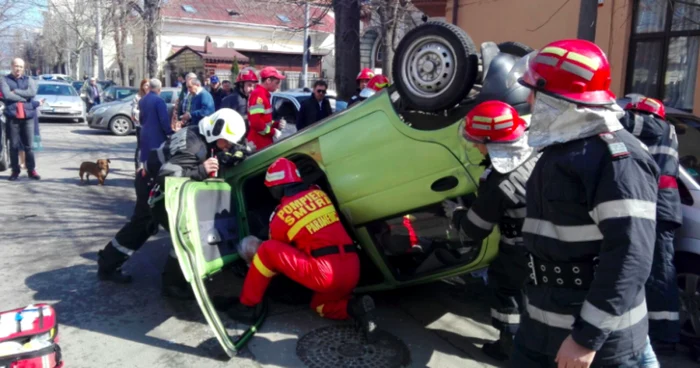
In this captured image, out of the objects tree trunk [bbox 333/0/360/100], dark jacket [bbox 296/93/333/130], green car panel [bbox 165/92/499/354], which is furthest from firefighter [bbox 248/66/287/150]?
green car panel [bbox 165/92/499/354]

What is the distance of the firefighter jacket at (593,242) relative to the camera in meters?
1.72

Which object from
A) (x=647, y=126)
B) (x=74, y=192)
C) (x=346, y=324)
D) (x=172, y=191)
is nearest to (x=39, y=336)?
(x=172, y=191)

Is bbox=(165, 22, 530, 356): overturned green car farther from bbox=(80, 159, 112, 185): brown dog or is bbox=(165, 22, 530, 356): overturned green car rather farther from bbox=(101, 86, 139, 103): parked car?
bbox=(101, 86, 139, 103): parked car

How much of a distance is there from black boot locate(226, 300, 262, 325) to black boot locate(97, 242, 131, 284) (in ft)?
4.07

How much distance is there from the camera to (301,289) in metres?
4.50

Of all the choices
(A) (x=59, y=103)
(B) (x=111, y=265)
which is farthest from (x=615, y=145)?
(A) (x=59, y=103)

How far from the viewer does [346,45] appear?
8.70 meters

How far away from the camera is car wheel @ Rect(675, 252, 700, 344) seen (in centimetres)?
361

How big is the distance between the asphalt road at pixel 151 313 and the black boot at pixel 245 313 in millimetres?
72

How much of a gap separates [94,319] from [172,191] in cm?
124

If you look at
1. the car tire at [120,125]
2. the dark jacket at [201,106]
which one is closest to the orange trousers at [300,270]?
the dark jacket at [201,106]

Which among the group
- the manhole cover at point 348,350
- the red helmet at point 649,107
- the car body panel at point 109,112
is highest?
the red helmet at point 649,107

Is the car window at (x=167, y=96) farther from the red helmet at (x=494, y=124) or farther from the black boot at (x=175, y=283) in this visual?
the red helmet at (x=494, y=124)

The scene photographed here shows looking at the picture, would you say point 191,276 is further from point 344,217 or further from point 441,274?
point 441,274
